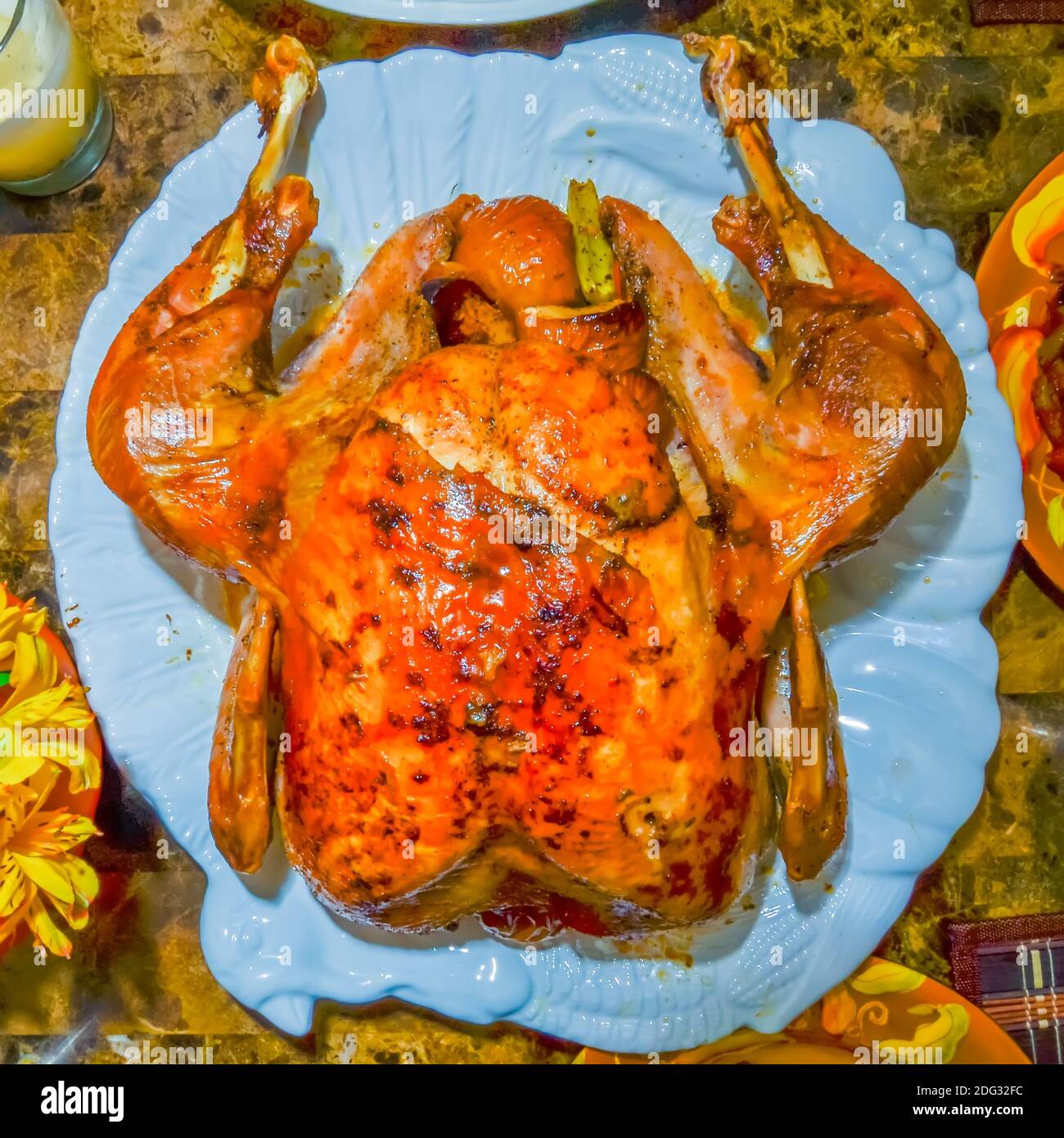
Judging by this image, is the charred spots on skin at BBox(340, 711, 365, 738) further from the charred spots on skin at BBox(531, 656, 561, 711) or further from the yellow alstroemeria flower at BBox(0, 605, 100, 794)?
the yellow alstroemeria flower at BBox(0, 605, 100, 794)

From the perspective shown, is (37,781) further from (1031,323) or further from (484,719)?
(1031,323)

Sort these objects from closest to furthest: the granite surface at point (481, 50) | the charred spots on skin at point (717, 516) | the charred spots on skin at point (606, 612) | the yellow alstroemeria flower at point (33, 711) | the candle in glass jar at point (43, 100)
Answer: the charred spots on skin at point (606, 612) → the charred spots on skin at point (717, 516) → the yellow alstroemeria flower at point (33, 711) → the candle in glass jar at point (43, 100) → the granite surface at point (481, 50)

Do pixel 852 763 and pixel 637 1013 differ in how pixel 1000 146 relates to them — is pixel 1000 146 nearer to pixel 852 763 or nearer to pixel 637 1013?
pixel 852 763

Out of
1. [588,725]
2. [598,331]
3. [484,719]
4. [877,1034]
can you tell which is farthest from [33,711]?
[877,1034]

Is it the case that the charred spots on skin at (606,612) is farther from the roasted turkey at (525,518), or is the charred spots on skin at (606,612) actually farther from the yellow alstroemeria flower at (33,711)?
the yellow alstroemeria flower at (33,711)

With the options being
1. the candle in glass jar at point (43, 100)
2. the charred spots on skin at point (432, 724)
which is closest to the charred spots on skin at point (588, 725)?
the charred spots on skin at point (432, 724)

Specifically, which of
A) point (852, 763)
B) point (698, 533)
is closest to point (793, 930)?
point (852, 763)

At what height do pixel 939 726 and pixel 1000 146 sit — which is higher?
pixel 1000 146

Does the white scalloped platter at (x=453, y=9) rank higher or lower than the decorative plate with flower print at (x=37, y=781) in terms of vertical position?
higher
